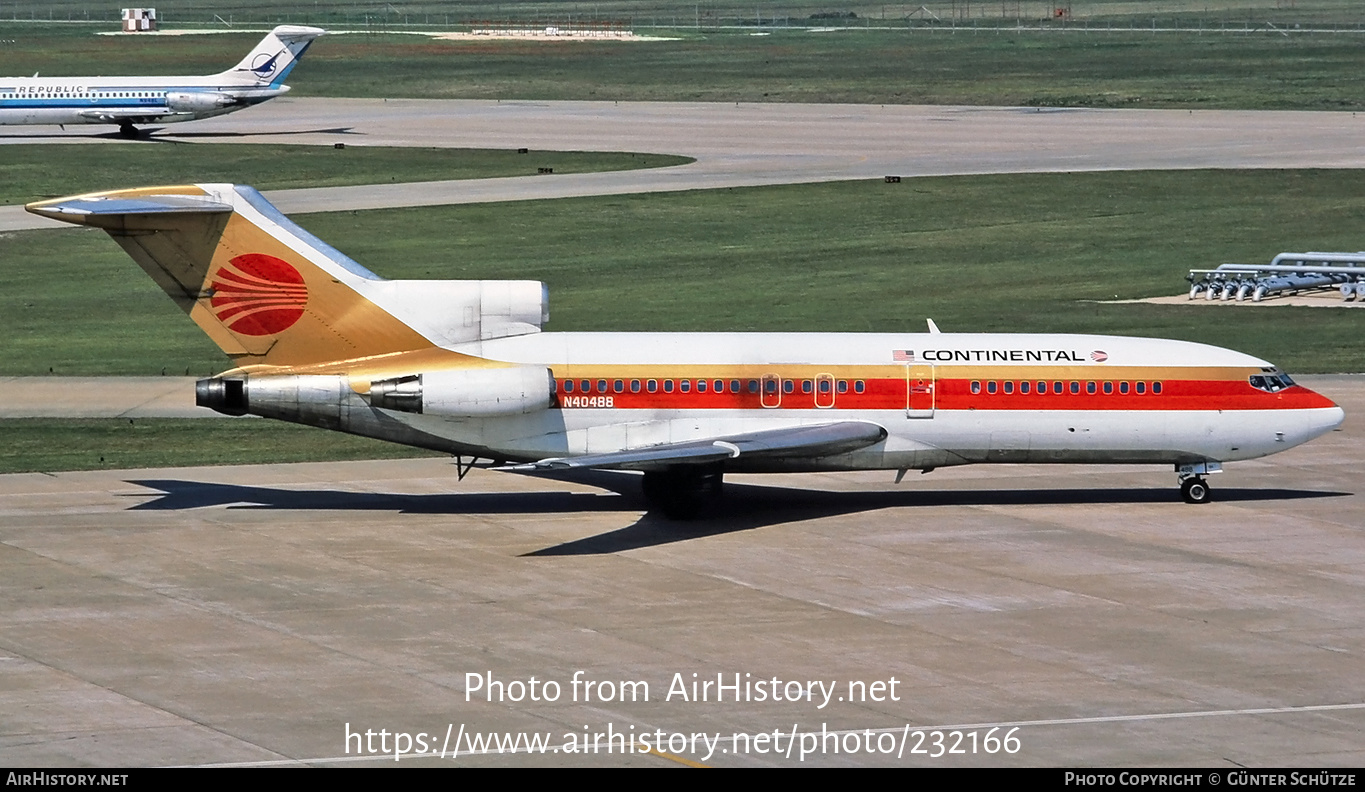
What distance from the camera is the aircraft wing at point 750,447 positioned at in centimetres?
3134

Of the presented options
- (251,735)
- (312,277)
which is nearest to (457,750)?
(251,735)

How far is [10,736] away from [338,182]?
59.0 meters

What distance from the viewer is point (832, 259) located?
63.7m

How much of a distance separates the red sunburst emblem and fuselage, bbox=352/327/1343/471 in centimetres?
290

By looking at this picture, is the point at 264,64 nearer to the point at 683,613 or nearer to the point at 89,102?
the point at 89,102

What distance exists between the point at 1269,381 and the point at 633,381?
11625 mm

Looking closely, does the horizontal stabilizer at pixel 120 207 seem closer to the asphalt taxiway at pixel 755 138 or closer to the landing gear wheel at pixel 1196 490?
the landing gear wheel at pixel 1196 490

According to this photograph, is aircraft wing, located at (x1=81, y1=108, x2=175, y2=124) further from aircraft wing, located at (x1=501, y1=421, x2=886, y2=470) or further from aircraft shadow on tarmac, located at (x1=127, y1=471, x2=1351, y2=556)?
aircraft wing, located at (x1=501, y1=421, x2=886, y2=470)

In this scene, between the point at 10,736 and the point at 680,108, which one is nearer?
the point at 10,736

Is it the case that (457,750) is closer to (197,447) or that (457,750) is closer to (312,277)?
(312,277)

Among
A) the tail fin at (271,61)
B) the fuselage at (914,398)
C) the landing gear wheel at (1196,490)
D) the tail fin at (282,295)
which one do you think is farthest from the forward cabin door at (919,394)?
the tail fin at (271,61)
